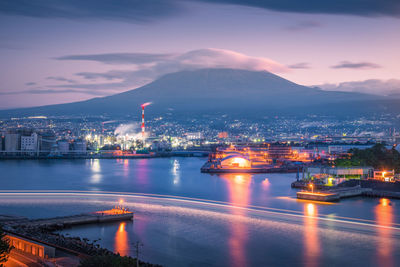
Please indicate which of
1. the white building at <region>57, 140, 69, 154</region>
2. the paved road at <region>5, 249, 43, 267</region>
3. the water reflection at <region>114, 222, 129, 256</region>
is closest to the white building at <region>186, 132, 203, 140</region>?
the white building at <region>57, 140, 69, 154</region>

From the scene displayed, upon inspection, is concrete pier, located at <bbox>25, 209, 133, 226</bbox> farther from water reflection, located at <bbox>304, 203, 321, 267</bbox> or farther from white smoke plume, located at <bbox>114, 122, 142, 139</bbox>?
white smoke plume, located at <bbox>114, 122, 142, 139</bbox>

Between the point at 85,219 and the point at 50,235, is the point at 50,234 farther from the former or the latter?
the point at 85,219

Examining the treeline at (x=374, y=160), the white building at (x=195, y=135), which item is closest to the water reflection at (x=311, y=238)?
the treeline at (x=374, y=160)

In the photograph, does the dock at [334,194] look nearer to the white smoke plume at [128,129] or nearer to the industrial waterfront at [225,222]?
the industrial waterfront at [225,222]

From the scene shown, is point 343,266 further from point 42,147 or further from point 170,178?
point 42,147

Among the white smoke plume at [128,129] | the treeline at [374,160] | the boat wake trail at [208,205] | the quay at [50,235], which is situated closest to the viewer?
the quay at [50,235]

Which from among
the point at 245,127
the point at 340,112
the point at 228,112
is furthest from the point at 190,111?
the point at 340,112
